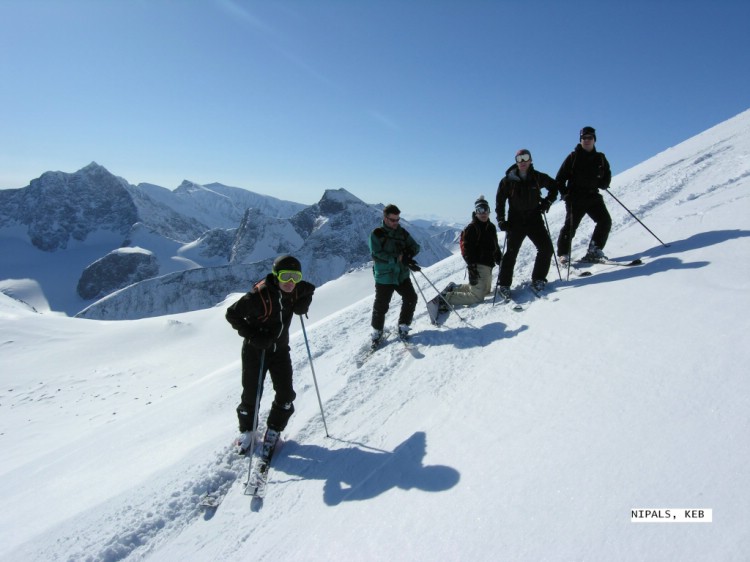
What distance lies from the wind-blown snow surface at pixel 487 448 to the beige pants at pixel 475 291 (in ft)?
1.05

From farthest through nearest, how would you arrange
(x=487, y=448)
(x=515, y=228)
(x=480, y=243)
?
(x=480, y=243)
(x=515, y=228)
(x=487, y=448)

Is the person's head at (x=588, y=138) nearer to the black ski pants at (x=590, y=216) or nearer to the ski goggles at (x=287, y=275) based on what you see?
the black ski pants at (x=590, y=216)

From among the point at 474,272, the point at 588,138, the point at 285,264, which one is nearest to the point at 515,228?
the point at 474,272

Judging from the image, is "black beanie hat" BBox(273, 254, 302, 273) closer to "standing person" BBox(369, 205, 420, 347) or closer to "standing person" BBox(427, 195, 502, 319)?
"standing person" BBox(369, 205, 420, 347)

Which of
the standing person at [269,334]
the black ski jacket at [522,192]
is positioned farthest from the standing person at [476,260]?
the standing person at [269,334]

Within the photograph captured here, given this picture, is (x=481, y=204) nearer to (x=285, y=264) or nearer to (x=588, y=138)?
(x=588, y=138)

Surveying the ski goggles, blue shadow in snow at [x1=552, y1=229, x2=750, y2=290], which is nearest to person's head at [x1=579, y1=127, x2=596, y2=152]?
blue shadow in snow at [x1=552, y1=229, x2=750, y2=290]

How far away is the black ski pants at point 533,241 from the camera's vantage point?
22.8 ft

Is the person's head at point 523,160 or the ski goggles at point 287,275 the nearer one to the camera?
the ski goggles at point 287,275

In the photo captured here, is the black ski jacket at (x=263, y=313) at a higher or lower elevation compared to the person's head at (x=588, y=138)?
lower

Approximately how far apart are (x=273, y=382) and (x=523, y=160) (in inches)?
207

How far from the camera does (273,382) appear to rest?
4766mm

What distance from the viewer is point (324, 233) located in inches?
7210

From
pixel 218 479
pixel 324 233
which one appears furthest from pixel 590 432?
pixel 324 233
